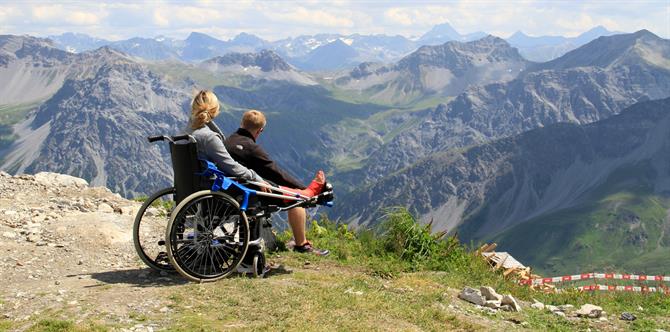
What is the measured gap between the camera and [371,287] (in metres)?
10.3

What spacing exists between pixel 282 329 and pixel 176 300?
1.96m

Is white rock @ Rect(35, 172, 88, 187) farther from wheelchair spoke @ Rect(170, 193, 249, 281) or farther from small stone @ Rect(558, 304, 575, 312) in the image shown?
small stone @ Rect(558, 304, 575, 312)

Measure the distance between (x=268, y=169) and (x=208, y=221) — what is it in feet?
5.65

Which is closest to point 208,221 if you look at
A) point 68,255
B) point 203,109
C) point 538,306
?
point 203,109

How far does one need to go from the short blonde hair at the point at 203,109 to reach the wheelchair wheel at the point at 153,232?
51.8 inches

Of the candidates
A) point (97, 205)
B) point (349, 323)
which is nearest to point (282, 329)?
point (349, 323)

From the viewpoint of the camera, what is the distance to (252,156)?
11000 mm

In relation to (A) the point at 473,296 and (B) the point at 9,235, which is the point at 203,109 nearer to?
(B) the point at 9,235

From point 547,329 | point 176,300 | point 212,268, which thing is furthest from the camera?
point 212,268

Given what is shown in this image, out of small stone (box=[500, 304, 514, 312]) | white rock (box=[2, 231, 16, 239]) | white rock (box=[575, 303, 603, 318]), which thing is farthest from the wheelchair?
white rock (box=[575, 303, 603, 318])

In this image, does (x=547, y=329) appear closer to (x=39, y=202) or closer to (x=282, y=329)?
(x=282, y=329)

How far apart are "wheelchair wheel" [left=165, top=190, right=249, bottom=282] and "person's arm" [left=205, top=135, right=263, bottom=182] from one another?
512 millimetres

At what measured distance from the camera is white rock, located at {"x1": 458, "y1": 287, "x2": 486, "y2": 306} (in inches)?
402

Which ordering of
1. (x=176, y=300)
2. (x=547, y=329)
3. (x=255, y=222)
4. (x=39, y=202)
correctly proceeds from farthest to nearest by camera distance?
(x=39, y=202) → (x=255, y=222) → (x=547, y=329) → (x=176, y=300)
